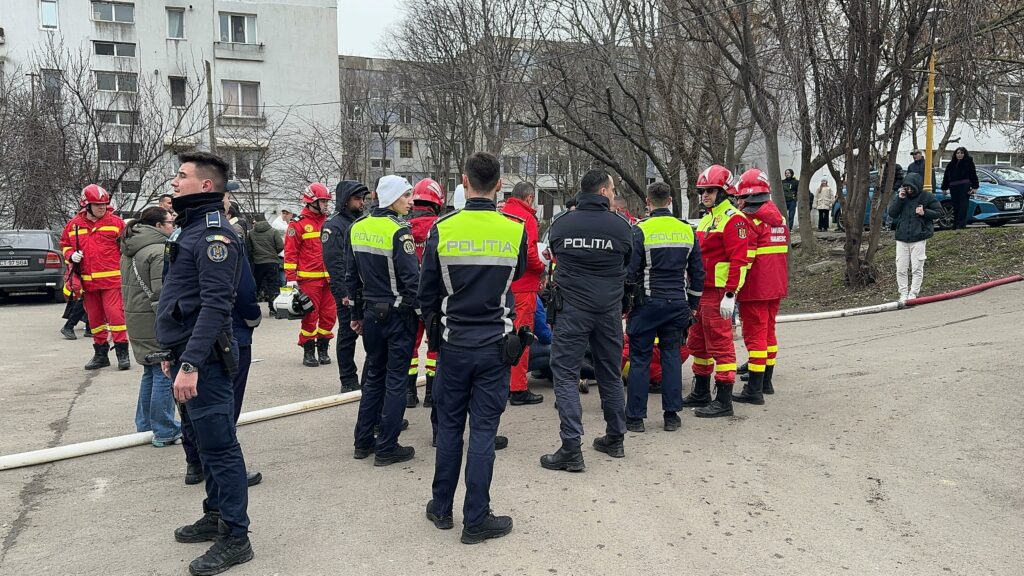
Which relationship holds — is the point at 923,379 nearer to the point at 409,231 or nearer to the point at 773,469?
the point at 773,469

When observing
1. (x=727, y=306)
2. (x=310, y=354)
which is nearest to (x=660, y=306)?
(x=727, y=306)

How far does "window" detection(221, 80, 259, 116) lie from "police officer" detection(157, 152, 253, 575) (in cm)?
3468

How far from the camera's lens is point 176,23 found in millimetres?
35938

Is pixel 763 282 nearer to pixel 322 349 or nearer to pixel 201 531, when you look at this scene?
pixel 201 531

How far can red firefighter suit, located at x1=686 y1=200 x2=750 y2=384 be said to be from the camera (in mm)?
6172

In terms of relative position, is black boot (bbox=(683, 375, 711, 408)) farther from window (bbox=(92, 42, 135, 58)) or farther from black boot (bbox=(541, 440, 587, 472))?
window (bbox=(92, 42, 135, 58))

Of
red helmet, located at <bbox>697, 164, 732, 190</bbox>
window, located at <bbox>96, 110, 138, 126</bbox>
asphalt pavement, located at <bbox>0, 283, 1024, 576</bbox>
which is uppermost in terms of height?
window, located at <bbox>96, 110, 138, 126</bbox>

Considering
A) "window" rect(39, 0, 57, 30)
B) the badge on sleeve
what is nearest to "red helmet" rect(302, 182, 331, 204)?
the badge on sleeve

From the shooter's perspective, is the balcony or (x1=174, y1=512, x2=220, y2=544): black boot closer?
(x1=174, y1=512, x2=220, y2=544): black boot

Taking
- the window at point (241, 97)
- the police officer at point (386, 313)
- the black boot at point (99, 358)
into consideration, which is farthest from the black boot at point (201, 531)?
the window at point (241, 97)

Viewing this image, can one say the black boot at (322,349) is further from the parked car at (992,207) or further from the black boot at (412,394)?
the parked car at (992,207)

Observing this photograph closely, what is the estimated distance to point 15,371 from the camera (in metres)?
8.77

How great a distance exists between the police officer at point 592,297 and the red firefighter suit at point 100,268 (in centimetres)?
531

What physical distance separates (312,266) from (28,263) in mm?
10807
